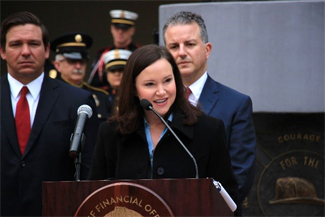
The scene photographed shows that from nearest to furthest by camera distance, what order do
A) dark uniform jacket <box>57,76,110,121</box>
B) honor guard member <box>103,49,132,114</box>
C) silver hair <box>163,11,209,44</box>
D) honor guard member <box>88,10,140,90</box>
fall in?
silver hair <box>163,11,209,44</box> < dark uniform jacket <box>57,76,110,121</box> < honor guard member <box>103,49,132,114</box> < honor guard member <box>88,10,140,90</box>

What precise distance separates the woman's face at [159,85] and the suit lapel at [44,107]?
1.33 m

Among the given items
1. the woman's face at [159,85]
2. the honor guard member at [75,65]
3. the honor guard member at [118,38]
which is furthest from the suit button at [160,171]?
the honor guard member at [118,38]

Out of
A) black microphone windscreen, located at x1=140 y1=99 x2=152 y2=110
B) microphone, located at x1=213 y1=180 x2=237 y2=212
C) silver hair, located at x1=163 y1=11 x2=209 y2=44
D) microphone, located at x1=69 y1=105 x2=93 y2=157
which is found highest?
silver hair, located at x1=163 y1=11 x2=209 y2=44

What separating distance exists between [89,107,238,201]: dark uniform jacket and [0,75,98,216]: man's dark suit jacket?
3.17 ft

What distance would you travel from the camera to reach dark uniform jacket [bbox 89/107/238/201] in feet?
14.2

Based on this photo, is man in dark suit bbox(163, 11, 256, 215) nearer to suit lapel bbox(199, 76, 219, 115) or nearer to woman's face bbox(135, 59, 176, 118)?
suit lapel bbox(199, 76, 219, 115)

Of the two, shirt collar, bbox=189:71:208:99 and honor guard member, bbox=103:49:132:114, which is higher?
honor guard member, bbox=103:49:132:114

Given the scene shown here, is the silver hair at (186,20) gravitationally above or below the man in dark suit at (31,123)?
above

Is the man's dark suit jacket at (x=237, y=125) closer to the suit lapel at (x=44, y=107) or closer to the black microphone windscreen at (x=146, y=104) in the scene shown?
the suit lapel at (x=44, y=107)

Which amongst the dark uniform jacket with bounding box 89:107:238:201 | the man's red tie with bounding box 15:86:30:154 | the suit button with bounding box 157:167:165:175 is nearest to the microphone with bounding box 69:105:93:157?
the dark uniform jacket with bounding box 89:107:238:201

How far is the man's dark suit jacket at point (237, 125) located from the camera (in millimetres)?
5199

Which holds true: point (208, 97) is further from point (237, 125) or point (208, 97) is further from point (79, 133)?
point (79, 133)

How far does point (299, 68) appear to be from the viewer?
291 inches

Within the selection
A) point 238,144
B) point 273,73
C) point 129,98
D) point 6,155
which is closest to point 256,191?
point 273,73
